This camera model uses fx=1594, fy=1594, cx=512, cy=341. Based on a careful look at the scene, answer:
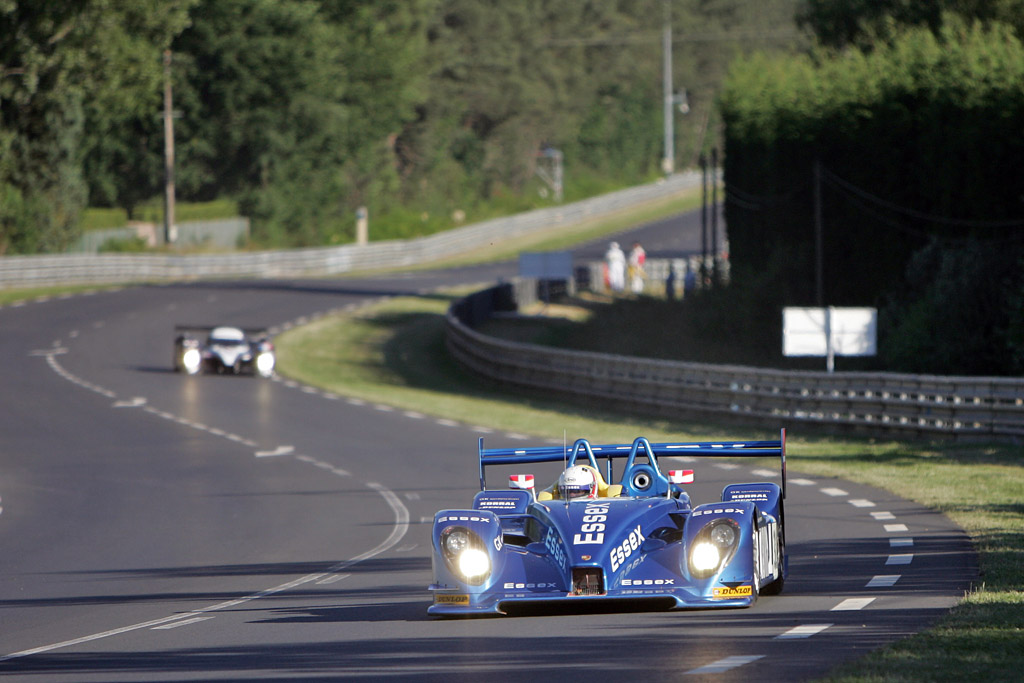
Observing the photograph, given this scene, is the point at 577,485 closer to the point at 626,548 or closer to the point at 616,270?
the point at 626,548

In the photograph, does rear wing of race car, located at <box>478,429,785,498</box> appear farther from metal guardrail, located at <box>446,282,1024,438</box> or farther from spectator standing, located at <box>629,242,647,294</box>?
spectator standing, located at <box>629,242,647,294</box>

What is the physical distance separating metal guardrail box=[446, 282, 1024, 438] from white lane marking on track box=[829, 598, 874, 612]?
40.5 ft

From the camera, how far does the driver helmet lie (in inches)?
452

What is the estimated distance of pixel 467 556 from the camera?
417 inches

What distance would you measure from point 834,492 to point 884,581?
684cm

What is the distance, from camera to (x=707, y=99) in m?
159

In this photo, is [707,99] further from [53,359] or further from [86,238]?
[53,359]

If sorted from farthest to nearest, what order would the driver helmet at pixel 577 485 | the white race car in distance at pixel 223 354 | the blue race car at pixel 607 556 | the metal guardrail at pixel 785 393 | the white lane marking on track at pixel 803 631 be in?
the white race car in distance at pixel 223 354
the metal guardrail at pixel 785 393
the driver helmet at pixel 577 485
the blue race car at pixel 607 556
the white lane marking on track at pixel 803 631

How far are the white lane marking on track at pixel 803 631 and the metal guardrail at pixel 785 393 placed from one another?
1356cm

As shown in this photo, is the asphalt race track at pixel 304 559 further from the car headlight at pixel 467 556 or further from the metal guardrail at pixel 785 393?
the metal guardrail at pixel 785 393

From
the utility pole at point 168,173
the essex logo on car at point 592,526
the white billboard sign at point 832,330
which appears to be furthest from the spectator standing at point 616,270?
the essex logo on car at point 592,526

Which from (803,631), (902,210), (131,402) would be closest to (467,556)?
(803,631)

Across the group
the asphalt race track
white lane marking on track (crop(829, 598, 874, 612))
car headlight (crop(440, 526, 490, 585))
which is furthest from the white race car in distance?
white lane marking on track (crop(829, 598, 874, 612))

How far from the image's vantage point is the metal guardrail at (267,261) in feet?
191
